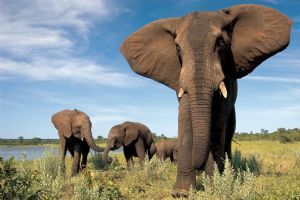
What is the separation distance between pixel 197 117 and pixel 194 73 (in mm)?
644

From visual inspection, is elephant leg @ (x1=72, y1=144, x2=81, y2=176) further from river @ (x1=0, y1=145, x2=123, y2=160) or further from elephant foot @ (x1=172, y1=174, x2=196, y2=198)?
elephant foot @ (x1=172, y1=174, x2=196, y2=198)

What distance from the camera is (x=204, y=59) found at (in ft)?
20.6

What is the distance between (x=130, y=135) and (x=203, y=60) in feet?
40.3

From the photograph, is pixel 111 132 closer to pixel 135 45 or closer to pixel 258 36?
pixel 135 45

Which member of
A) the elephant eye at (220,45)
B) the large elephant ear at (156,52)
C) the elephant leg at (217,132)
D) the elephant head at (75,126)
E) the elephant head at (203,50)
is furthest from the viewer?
the elephant head at (75,126)

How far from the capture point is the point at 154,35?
8.23 meters

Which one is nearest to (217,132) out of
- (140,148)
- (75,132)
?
(75,132)

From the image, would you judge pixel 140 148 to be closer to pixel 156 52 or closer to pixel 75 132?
pixel 75 132

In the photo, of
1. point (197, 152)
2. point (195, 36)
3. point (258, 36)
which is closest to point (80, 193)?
point (197, 152)

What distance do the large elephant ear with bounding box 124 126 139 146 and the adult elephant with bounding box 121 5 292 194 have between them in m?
9.89

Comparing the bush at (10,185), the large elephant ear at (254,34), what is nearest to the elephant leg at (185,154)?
the large elephant ear at (254,34)

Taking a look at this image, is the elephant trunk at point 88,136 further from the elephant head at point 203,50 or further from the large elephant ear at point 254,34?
the large elephant ear at point 254,34

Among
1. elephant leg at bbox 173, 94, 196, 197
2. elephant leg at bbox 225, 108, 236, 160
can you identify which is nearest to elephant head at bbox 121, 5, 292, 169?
elephant leg at bbox 173, 94, 196, 197

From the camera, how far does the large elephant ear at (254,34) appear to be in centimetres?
743
